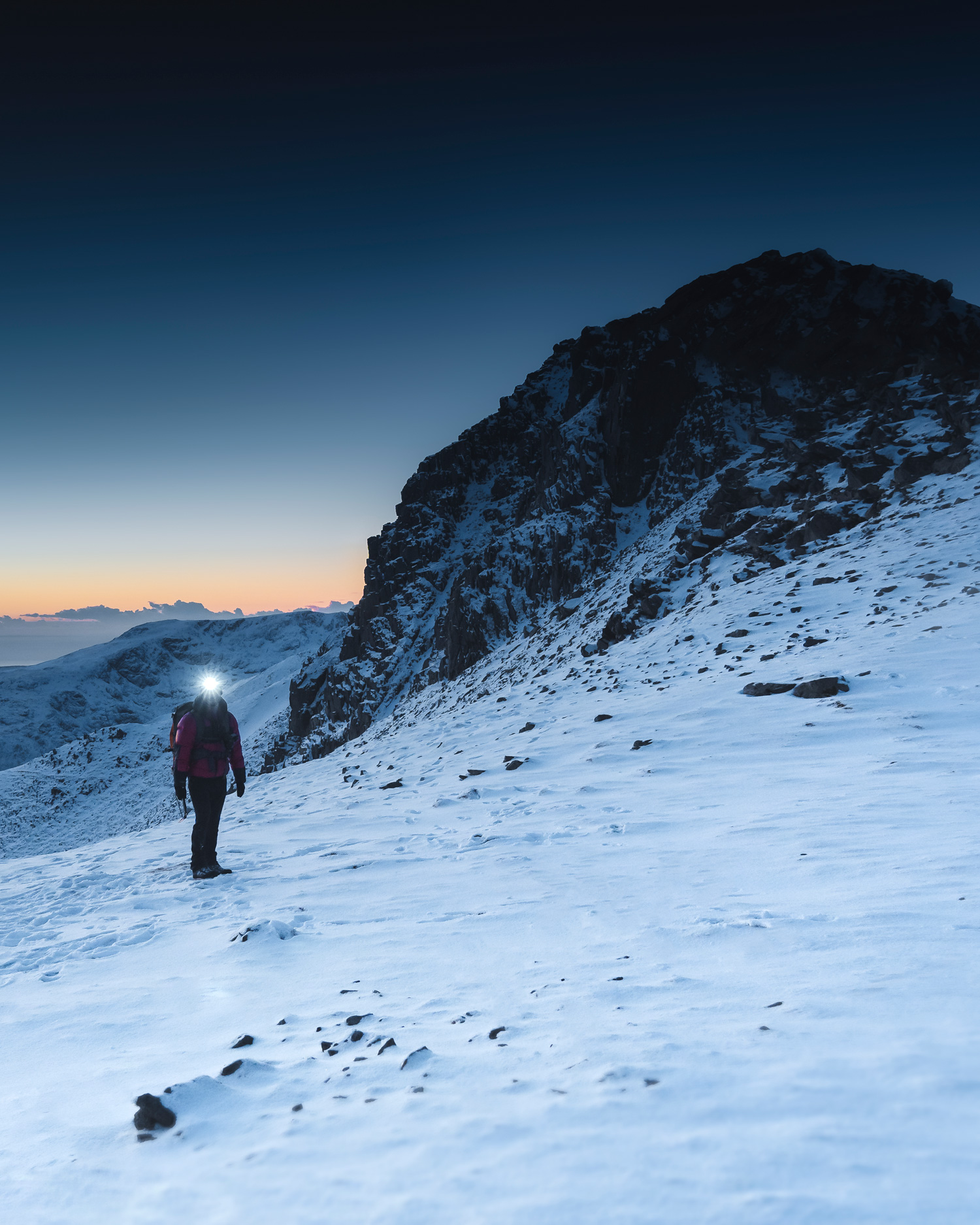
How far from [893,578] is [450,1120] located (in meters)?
16.6

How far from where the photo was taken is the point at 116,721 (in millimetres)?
153750

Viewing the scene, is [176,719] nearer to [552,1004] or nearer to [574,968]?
[574,968]

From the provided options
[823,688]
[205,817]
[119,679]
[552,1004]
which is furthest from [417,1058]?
[119,679]

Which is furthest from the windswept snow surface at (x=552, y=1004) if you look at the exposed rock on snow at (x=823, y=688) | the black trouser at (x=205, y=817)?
the exposed rock on snow at (x=823, y=688)

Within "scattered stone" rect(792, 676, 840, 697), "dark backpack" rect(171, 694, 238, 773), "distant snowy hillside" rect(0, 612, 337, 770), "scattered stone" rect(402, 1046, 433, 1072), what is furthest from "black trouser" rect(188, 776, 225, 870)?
"distant snowy hillside" rect(0, 612, 337, 770)

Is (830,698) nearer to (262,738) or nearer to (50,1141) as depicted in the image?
(50,1141)

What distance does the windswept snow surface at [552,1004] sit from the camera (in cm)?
189

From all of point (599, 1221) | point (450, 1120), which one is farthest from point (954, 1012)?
point (450, 1120)

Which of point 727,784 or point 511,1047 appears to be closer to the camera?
point 511,1047

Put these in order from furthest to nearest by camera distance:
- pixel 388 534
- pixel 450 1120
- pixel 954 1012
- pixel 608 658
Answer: pixel 388 534
pixel 608 658
pixel 954 1012
pixel 450 1120

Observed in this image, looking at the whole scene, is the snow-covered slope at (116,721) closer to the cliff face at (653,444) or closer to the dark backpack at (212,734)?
the cliff face at (653,444)

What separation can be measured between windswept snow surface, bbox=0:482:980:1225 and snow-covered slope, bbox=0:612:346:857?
38.7 m

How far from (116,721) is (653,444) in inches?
5997

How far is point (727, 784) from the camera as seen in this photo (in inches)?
299
